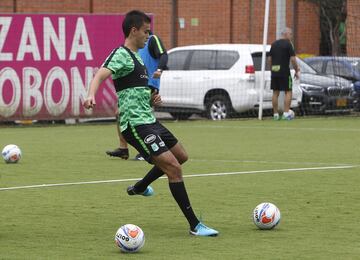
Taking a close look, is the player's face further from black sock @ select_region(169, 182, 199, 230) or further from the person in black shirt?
the person in black shirt

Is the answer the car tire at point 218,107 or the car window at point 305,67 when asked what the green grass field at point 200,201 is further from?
the car window at point 305,67

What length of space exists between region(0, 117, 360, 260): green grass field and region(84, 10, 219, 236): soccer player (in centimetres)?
54

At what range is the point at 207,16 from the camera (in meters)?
40.4

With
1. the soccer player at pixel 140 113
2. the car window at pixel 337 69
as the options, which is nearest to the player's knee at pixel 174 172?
the soccer player at pixel 140 113

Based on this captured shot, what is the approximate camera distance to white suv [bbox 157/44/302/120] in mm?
26391

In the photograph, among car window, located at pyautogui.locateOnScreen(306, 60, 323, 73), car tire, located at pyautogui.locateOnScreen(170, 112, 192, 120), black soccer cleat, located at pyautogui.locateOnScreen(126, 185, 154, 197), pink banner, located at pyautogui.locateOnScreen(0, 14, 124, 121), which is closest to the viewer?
black soccer cleat, located at pyautogui.locateOnScreen(126, 185, 154, 197)

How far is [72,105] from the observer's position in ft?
82.5

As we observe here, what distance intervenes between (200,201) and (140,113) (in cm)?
230

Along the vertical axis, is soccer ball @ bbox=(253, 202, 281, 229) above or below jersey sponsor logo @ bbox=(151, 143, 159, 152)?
below

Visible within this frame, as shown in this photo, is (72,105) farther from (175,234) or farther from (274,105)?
(175,234)

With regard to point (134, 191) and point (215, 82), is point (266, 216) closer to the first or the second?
point (134, 191)

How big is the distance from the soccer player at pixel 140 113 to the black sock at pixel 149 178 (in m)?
0.16

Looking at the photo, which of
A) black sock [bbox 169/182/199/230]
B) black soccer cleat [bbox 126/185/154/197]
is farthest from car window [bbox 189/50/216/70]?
black sock [bbox 169/182/199/230]

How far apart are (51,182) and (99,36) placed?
12276mm
